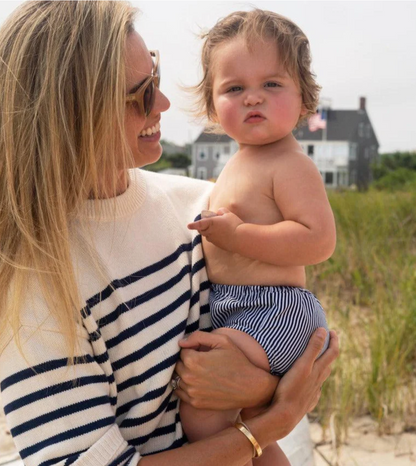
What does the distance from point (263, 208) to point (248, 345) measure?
41 cm

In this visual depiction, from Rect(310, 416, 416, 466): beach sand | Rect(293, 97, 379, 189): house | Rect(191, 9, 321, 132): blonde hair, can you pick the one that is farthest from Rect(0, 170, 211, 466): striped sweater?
Rect(293, 97, 379, 189): house

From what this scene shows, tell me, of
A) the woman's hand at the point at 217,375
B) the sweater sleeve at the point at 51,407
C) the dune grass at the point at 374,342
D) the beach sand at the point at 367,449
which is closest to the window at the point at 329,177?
the dune grass at the point at 374,342

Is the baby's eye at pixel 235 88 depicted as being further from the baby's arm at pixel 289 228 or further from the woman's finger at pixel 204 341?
the woman's finger at pixel 204 341

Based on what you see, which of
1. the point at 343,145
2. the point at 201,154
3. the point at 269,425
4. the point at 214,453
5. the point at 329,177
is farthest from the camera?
the point at 329,177

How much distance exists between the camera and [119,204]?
172 cm

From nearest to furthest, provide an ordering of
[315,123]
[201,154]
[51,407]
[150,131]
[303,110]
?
1. [51,407]
2. [150,131]
3. [303,110]
4. [315,123]
5. [201,154]

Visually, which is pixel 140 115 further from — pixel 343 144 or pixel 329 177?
pixel 329 177

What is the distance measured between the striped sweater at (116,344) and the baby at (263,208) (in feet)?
0.31

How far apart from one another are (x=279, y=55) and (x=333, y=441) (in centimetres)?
209

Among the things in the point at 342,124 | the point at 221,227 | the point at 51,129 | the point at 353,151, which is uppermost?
the point at 342,124

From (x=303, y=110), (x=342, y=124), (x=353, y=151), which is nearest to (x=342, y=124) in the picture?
(x=342, y=124)

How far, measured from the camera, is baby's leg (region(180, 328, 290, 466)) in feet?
5.32

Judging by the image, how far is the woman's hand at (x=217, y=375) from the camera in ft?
5.17

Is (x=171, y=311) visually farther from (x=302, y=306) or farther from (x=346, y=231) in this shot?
(x=346, y=231)
